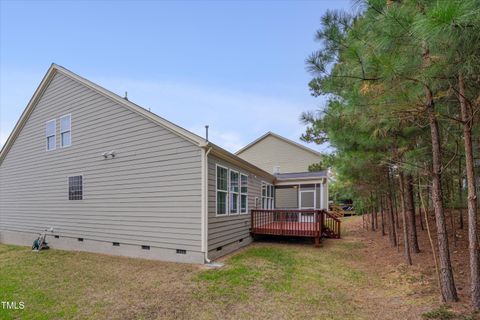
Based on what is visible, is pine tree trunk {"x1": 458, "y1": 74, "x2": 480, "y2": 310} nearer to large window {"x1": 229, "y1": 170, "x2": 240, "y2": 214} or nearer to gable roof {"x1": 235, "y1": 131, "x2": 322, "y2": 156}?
large window {"x1": 229, "y1": 170, "x2": 240, "y2": 214}

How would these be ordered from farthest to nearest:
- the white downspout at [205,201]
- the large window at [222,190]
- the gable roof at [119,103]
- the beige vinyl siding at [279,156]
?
1. the beige vinyl siding at [279,156]
2. the large window at [222,190]
3. the gable roof at [119,103]
4. the white downspout at [205,201]

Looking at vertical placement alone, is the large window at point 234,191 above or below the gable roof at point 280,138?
below

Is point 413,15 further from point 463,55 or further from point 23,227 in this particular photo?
point 23,227

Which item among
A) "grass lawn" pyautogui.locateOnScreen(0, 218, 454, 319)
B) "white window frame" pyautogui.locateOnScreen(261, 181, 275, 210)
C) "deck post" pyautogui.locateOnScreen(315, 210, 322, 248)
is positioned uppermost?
"white window frame" pyautogui.locateOnScreen(261, 181, 275, 210)

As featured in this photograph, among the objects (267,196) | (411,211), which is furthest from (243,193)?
(411,211)

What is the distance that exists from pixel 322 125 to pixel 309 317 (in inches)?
160

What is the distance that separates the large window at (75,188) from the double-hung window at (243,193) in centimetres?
581

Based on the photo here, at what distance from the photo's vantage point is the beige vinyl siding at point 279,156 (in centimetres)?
2127

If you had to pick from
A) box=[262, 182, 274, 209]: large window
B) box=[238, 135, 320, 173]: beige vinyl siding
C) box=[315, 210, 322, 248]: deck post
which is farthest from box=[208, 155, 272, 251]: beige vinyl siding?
box=[238, 135, 320, 173]: beige vinyl siding

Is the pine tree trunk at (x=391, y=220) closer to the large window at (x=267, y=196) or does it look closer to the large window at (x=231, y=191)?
the large window at (x=231, y=191)

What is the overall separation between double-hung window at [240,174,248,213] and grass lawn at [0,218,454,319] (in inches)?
85.3

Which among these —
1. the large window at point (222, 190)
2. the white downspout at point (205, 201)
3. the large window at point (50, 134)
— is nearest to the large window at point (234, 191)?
the large window at point (222, 190)

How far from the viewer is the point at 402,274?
6289 mm

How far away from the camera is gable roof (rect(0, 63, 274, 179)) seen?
7.62 meters
